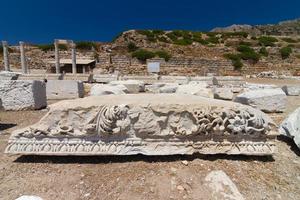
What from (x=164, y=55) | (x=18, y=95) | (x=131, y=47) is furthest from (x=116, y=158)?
(x=131, y=47)

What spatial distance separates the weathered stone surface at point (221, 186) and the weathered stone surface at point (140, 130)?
13.6 inches

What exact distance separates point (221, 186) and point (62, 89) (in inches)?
271

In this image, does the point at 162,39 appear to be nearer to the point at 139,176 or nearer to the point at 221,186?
the point at 139,176

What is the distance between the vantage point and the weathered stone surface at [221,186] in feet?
7.40

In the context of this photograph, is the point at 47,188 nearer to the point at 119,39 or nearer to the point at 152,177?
the point at 152,177

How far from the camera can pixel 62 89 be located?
8148 mm

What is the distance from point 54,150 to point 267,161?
2.44m

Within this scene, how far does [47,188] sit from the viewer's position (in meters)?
2.38

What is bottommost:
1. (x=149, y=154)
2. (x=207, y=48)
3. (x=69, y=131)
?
(x=149, y=154)

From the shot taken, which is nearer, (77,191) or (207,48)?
(77,191)

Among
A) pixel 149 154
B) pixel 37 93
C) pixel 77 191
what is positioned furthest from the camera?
pixel 37 93

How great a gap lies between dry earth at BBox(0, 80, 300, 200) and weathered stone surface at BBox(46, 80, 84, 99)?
5.25 m

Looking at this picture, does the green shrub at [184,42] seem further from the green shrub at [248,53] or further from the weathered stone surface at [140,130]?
the weathered stone surface at [140,130]

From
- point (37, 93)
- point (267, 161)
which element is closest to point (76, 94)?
point (37, 93)
